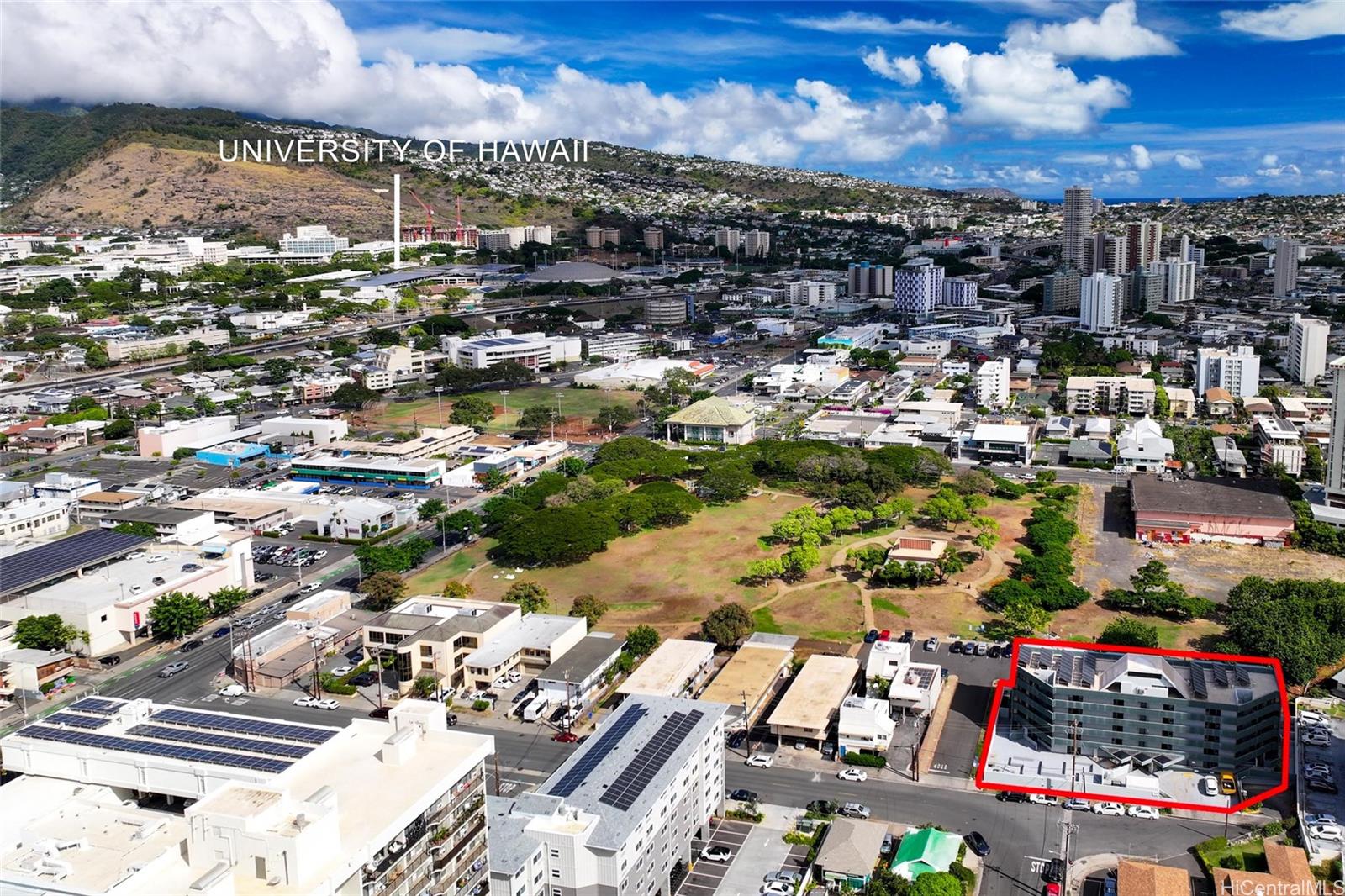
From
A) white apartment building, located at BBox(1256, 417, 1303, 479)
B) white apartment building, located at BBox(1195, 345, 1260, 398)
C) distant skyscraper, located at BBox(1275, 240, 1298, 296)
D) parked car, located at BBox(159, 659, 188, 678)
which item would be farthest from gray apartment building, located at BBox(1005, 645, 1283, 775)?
distant skyscraper, located at BBox(1275, 240, 1298, 296)

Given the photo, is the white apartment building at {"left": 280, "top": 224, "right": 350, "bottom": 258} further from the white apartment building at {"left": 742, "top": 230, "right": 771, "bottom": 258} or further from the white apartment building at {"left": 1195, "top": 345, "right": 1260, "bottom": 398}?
the white apartment building at {"left": 1195, "top": 345, "right": 1260, "bottom": 398}

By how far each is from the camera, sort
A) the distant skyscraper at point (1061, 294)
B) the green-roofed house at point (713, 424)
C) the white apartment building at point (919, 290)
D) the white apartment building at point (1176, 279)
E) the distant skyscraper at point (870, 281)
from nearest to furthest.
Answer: the green-roofed house at point (713, 424)
the distant skyscraper at point (1061, 294)
the white apartment building at point (1176, 279)
the white apartment building at point (919, 290)
the distant skyscraper at point (870, 281)

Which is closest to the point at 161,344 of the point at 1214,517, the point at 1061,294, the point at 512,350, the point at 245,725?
the point at 512,350

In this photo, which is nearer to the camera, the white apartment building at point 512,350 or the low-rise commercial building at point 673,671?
the low-rise commercial building at point 673,671

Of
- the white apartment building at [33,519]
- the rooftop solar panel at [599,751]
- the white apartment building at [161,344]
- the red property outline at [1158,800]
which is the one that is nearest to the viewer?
the rooftop solar panel at [599,751]

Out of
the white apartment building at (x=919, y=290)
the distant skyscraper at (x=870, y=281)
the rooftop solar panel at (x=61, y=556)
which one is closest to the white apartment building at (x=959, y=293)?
the white apartment building at (x=919, y=290)

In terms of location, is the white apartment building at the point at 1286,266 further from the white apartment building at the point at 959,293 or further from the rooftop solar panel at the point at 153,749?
the rooftop solar panel at the point at 153,749
